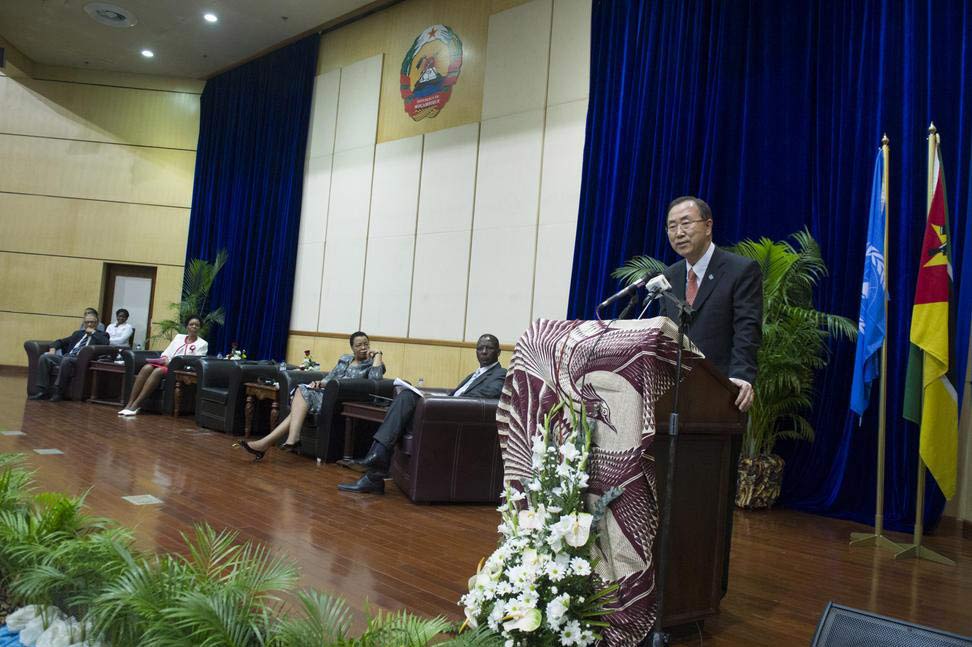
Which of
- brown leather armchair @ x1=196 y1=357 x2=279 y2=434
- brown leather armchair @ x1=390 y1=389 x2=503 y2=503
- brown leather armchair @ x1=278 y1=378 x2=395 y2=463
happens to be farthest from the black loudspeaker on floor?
brown leather armchair @ x1=196 y1=357 x2=279 y2=434

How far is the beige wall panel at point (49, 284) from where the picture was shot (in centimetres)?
1169

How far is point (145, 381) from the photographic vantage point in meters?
7.79

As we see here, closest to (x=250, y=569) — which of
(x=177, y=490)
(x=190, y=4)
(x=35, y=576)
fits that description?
(x=35, y=576)

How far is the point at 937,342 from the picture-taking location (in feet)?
12.5

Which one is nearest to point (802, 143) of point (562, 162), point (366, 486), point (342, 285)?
point (562, 162)

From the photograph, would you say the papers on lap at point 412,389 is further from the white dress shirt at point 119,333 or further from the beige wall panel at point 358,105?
the white dress shirt at point 119,333

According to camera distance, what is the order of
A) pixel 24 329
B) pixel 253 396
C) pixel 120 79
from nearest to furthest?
pixel 253 396 < pixel 24 329 < pixel 120 79

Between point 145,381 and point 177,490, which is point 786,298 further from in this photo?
point 145,381

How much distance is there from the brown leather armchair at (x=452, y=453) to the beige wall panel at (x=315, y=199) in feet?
18.6

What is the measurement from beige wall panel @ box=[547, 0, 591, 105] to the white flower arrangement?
17.3 ft

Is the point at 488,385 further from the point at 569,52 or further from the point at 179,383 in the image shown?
the point at 179,383

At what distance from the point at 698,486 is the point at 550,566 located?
0.66m

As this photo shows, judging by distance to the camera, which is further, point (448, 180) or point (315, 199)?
point (315, 199)

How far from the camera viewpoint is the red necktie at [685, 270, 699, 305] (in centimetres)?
244
